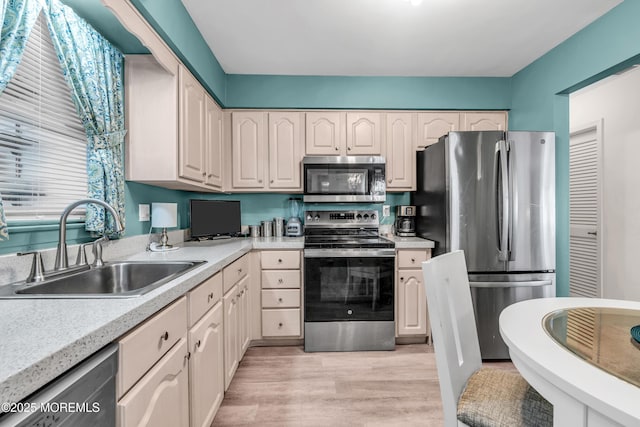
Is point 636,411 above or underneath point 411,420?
above

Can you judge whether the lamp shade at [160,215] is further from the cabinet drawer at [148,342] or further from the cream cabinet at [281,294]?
the cabinet drawer at [148,342]

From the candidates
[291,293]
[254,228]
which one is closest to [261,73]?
[254,228]

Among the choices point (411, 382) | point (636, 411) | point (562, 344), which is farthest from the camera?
point (411, 382)

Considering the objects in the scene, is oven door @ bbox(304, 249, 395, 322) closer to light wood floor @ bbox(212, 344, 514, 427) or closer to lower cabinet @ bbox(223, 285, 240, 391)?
light wood floor @ bbox(212, 344, 514, 427)

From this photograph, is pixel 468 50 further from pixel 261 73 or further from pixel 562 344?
pixel 562 344

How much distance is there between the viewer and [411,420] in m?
1.65

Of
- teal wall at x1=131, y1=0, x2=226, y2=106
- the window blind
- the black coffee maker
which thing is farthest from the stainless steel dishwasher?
the black coffee maker

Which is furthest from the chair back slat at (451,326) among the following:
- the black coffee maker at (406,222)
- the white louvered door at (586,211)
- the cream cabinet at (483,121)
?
the white louvered door at (586,211)

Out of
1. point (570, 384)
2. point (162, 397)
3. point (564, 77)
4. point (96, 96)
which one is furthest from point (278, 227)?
point (564, 77)

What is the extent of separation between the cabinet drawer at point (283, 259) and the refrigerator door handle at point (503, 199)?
1676 millimetres

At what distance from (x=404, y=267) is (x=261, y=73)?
2325mm

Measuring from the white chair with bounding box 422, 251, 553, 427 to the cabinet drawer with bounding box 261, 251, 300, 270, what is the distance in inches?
60.2

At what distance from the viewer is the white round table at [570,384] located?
0.54 meters

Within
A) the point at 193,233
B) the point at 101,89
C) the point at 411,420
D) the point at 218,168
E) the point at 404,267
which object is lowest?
the point at 411,420
